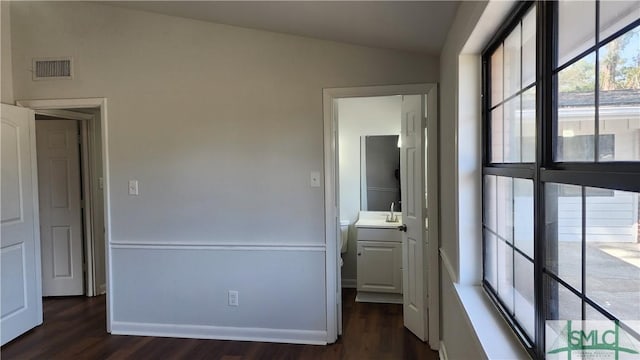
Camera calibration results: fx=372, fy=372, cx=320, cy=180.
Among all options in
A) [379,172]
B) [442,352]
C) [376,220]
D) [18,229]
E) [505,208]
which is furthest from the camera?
[379,172]

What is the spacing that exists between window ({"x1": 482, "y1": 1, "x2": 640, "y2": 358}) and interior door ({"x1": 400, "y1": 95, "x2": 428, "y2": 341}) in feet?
4.21

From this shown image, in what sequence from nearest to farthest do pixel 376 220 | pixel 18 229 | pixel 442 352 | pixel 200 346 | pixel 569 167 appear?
1. pixel 569 167
2. pixel 442 352
3. pixel 200 346
4. pixel 18 229
5. pixel 376 220

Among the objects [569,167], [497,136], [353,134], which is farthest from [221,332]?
[569,167]

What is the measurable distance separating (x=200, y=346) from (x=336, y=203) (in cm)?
157

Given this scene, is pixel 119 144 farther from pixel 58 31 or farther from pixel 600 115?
pixel 600 115

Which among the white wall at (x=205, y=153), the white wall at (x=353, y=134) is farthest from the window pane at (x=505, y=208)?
the white wall at (x=353, y=134)

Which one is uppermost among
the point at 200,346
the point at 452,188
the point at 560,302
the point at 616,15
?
the point at 616,15

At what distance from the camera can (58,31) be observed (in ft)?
10.4

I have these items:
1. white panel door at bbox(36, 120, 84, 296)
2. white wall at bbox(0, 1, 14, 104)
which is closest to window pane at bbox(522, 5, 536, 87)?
white wall at bbox(0, 1, 14, 104)

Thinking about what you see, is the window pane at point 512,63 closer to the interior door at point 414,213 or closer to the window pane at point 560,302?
the window pane at point 560,302

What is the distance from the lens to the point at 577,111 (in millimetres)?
990

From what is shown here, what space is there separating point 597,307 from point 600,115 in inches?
17.9

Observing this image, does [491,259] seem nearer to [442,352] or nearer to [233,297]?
[442,352]

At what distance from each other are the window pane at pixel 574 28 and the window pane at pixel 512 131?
1.25 ft
